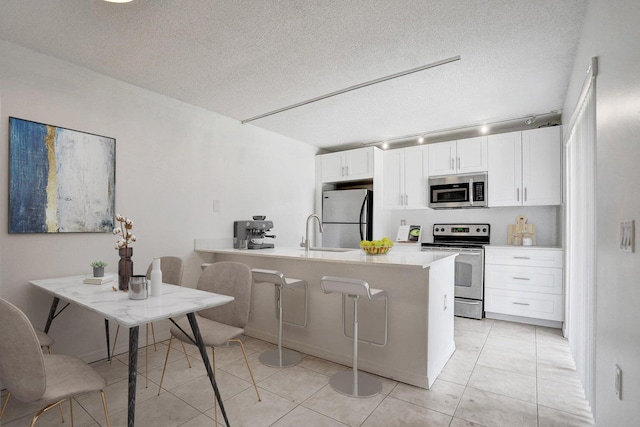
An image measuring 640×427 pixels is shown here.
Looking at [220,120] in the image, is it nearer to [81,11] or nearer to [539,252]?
[81,11]

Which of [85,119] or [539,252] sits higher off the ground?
[85,119]

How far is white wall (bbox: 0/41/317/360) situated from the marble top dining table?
0.32 meters

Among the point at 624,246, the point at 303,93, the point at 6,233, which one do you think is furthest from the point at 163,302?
the point at 303,93

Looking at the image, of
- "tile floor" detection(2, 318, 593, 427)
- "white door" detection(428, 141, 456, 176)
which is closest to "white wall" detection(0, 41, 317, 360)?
"tile floor" detection(2, 318, 593, 427)

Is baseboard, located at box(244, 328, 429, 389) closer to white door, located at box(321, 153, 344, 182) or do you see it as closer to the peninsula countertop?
the peninsula countertop

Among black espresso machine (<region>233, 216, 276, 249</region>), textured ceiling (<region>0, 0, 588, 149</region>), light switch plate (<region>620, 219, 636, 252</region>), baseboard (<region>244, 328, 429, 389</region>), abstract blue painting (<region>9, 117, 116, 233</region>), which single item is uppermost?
textured ceiling (<region>0, 0, 588, 149</region>)

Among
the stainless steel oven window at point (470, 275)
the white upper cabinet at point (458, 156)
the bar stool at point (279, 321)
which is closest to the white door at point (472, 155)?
the white upper cabinet at point (458, 156)

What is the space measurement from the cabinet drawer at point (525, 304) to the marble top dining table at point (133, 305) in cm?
352

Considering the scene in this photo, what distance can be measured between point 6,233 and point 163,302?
1598mm

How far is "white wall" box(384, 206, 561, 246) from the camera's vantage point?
4199mm

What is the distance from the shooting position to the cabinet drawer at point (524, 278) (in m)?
3.71

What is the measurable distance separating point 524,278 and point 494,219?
0.99 metres

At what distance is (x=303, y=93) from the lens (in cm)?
331

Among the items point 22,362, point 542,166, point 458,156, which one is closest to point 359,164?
point 458,156
